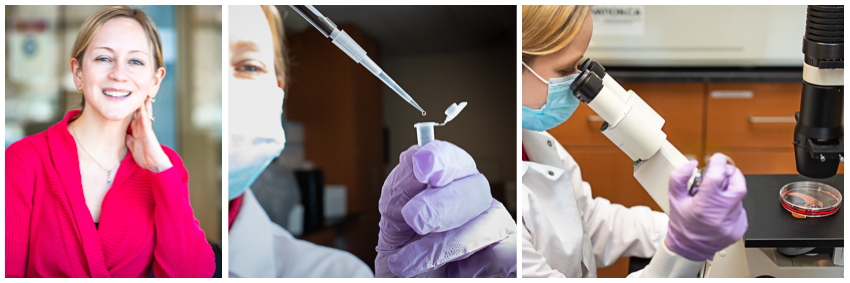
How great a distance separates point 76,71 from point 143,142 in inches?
9.0

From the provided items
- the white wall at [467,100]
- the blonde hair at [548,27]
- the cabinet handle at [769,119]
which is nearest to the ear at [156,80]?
the white wall at [467,100]

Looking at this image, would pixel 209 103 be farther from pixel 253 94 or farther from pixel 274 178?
pixel 274 178

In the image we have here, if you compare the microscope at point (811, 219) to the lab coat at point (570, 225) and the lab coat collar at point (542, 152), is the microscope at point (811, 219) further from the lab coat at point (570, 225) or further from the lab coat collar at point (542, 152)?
the lab coat collar at point (542, 152)

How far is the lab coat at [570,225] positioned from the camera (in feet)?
4.10

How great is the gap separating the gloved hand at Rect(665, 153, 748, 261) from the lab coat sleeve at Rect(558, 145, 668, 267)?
0.36 metres

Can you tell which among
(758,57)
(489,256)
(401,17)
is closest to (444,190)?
(489,256)

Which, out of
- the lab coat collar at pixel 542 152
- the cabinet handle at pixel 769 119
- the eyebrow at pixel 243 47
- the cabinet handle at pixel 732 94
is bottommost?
the lab coat collar at pixel 542 152

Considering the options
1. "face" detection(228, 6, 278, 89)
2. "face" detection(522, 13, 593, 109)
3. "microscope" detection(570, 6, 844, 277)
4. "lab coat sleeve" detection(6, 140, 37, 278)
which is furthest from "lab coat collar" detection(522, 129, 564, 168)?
"lab coat sleeve" detection(6, 140, 37, 278)

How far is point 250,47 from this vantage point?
1.29 m

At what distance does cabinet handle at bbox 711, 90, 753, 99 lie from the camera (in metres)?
1.92

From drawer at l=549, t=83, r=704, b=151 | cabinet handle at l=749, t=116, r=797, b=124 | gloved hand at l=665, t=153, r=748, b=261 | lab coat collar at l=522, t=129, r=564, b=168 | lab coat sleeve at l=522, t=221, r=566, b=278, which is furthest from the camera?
cabinet handle at l=749, t=116, r=797, b=124

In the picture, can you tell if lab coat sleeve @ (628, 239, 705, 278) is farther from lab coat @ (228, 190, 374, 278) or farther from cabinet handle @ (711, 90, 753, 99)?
cabinet handle @ (711, 90, 753, 99)

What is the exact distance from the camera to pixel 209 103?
1.26m

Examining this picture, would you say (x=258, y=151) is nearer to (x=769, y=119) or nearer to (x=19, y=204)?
(x=19, y=204)
